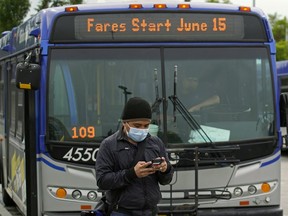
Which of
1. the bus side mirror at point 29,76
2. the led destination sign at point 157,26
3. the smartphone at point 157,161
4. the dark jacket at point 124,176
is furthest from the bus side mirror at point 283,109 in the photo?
the smartphone at point 157,161

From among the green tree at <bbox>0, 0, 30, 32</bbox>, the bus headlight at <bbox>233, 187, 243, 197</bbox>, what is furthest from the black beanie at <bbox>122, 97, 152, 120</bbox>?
the green tree at <bbox>0, 0, 30, 32</bbox>

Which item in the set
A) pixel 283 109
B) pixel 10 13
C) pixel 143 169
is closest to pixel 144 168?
pixel 143 169

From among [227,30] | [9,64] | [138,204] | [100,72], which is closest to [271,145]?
[227,30]

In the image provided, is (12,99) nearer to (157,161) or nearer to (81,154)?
(81,154)

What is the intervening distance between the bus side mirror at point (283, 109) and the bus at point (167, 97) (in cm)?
17

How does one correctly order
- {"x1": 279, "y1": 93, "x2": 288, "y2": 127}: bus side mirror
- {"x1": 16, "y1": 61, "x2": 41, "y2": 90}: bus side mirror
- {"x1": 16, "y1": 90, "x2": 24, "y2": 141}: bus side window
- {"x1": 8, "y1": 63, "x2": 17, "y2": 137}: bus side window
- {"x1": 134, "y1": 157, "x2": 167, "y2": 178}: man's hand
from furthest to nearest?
{"x1": 8, "y1": 63, "x2": 17, "y2": 137}: bus side window → {"x1": 16, "y1": 90, "x2": 24, "y2": 141}: bus side window → {"x1": 279, "y1": 93, "x2": 288, "y2": 127}: bus side mirror → {"x1": 16, "y1": 61, "x2": 41, "y2": 90}: bus side mirror → {"x1": 134, "y1": 157, "x2": 167, "y2": 178}: man's hand

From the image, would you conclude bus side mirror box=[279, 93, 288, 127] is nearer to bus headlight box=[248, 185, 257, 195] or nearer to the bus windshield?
the bus windshield

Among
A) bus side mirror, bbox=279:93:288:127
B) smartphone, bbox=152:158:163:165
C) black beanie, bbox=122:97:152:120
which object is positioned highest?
black beanie, bbox=122:97:152:120

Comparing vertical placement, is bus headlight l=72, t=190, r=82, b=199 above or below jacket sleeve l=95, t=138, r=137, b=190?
below

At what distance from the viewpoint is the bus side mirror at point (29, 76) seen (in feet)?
24.2

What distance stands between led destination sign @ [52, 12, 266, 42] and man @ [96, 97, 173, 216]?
8.74 feet

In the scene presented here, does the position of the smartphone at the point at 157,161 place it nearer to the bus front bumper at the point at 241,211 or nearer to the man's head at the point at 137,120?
the man's head at the point at 137,120

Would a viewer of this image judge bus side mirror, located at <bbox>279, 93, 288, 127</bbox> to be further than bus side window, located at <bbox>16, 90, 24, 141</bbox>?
No

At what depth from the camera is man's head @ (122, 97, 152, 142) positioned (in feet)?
17.2
